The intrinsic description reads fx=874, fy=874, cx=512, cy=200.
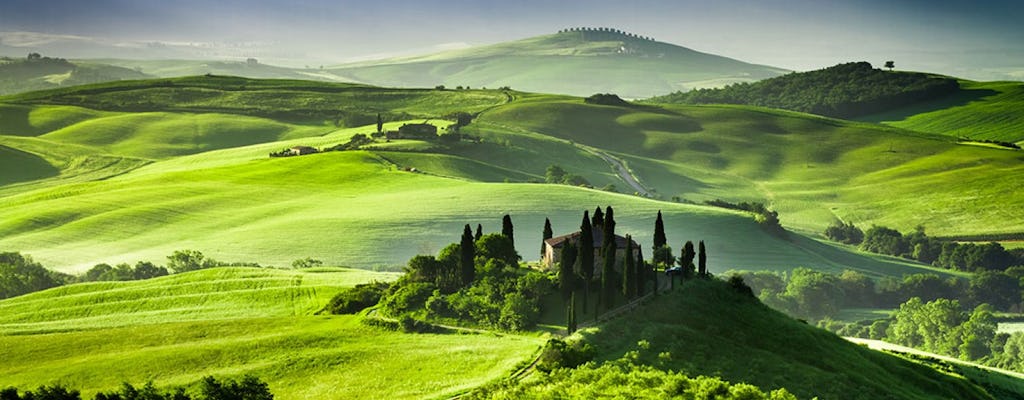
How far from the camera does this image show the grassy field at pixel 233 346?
59.8 meters

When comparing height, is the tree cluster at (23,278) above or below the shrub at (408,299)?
below

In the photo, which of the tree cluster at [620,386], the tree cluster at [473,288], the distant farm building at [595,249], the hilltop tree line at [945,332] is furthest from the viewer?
the hilltop tree line at [945,332]

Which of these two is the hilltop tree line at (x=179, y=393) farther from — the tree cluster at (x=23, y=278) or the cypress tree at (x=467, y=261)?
the tree cluster at (x=23, y=278)

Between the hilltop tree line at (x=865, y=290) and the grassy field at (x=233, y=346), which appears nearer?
the grassy field at (x=233, y=346)

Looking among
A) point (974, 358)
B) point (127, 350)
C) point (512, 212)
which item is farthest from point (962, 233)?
point (127, 350)

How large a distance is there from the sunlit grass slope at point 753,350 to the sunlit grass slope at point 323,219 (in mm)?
67841

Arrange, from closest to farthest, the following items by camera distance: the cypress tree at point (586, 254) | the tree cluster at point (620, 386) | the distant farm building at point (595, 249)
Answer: the tree cluster at point (620, 386) < the cypress tree at point (586, 254) < the distant farm building at point (595, 249)

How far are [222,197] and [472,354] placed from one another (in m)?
120

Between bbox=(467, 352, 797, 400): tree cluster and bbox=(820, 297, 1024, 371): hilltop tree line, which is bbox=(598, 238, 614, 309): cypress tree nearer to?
bbox=(467, 352, 797, 400): tree cluster

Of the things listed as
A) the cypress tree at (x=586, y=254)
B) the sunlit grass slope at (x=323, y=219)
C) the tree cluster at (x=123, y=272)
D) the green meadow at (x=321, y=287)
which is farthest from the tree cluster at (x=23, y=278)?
the cypress tree at (x=586, y=254)

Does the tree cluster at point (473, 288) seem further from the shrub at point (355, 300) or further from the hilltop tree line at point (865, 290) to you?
the hilltop tree line at point (865, 290)

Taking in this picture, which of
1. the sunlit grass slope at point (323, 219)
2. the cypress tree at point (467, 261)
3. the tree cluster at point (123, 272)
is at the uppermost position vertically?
the cypress tree at point (467, 261)

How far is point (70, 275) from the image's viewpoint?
411 feet

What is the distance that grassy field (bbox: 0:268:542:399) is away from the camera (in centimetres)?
5975
